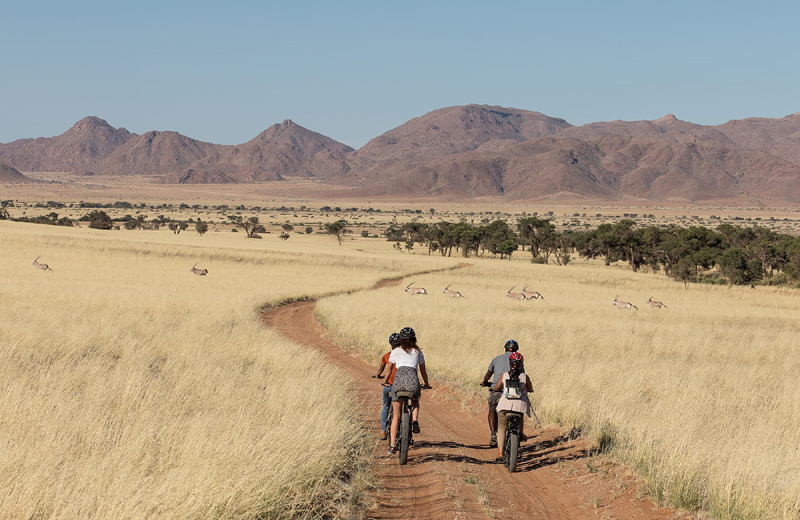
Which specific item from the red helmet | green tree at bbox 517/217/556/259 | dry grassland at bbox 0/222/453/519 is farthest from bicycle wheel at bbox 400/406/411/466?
green tree at bbox 517/217/556/259

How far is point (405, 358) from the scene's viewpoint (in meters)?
10.0

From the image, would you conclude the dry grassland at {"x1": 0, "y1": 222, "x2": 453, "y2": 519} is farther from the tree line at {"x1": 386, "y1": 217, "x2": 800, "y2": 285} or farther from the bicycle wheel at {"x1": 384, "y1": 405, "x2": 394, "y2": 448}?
the tree line at {"x1": 386, "y1": 217, "x2": 800, "y2": 285}

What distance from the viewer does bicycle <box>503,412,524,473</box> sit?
9.66 m

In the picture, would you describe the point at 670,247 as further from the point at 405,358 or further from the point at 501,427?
the point at 405,358

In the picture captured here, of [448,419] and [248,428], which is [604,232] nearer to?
[448,419]

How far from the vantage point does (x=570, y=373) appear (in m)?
16.8

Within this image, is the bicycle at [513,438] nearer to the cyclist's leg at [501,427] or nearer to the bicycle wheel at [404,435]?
the cyclist's leg at [501,427]

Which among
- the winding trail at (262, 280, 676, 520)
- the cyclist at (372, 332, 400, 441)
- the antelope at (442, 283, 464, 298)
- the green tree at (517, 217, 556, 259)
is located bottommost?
the antelope at (442, 283, 464, 298)

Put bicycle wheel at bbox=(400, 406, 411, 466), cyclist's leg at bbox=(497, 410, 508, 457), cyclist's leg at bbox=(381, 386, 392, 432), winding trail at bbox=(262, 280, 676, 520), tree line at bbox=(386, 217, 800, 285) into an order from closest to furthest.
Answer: winding trail at bbox=(262, 280, 676, 520) < bicycle wheel at bbox=(400, 406, 411, 466) < cyclist's leg at bbox=(497, 410, 508, 457) < cyclist's leg at bbox=(381, 386, 392, 432) < tree line at bbox=(386, 217, 800, 285)

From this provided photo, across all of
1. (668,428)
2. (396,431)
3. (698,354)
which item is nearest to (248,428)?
(396,431)

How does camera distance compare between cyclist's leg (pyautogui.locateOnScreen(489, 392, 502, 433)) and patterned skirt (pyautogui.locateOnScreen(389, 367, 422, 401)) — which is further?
cyclist's leg (pyautogui.locateOnScreen(489, 392, 502, 433))

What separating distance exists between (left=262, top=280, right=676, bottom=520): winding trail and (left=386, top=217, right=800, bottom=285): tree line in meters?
49.4

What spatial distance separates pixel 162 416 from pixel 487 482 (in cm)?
484

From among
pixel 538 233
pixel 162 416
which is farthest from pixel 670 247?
pixel 162 416
